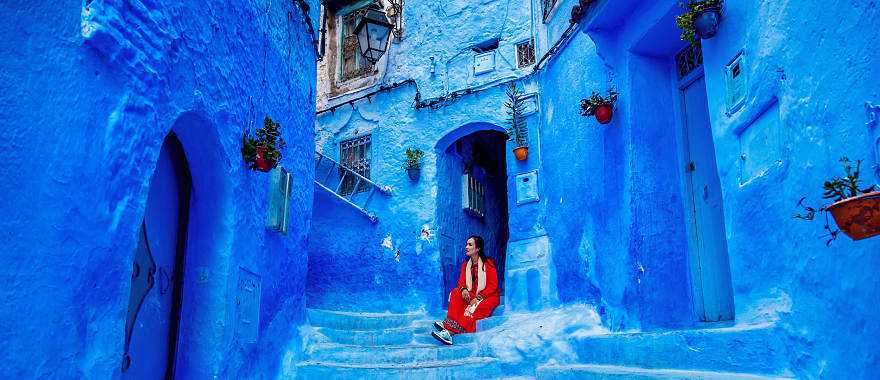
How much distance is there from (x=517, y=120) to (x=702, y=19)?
15.1 feet

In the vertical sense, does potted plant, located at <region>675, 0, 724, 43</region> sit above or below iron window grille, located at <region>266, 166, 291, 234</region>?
above

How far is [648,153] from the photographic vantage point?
5.49 metres

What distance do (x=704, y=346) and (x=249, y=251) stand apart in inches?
126

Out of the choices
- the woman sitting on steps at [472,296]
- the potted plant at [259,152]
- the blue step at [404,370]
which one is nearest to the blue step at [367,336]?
the woman sitting on steps at [472,296]

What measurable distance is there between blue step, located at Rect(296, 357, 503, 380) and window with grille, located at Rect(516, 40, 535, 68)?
188 inches

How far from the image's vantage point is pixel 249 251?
186 inches

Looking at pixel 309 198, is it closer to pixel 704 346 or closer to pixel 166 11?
pixel 166 11

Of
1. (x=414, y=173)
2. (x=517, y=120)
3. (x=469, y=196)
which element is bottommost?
(x=469, y=196)

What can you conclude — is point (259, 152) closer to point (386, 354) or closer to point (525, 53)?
point (386, 354)

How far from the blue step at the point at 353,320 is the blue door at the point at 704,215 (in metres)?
3.61

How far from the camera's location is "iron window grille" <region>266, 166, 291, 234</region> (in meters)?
5.24

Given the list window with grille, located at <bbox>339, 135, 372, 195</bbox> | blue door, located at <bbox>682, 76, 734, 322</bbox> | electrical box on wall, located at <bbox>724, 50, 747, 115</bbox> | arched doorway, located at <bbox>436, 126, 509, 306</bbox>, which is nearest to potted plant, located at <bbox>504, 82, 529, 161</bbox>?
arched doorway, located at <bbox>436, 126, 509, 306</bbox>

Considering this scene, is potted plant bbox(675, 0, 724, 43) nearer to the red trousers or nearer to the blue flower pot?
the blue flower pot

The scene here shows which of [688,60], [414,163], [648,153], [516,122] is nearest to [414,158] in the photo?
[414,163]
